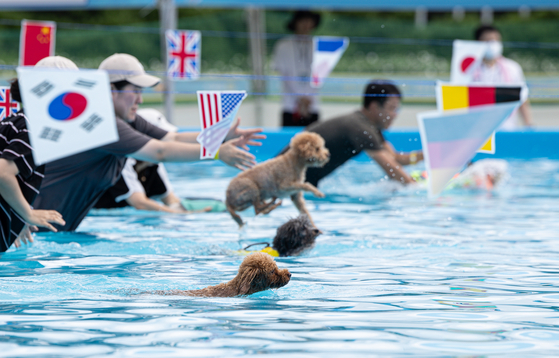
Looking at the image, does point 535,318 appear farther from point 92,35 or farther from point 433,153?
point 92,35

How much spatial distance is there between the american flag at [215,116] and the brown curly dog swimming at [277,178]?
0.69 metres

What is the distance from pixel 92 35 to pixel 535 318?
564 inches

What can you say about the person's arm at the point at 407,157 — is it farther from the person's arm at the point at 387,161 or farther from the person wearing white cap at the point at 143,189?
the person wearing white cap at the point at 143,189

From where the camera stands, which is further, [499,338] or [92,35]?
[92,35]

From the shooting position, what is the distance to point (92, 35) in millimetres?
16703

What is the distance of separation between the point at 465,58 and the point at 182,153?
662cm

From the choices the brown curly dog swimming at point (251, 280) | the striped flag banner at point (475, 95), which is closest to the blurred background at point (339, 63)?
the striped flag banner at point (475, 95)

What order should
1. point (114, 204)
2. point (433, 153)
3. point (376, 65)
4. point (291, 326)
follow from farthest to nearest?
point (376, 65) < point (114, 204) < point (433, 153) < point (291, 326)

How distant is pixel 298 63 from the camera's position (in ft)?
41.9

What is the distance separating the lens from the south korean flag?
14.1ft

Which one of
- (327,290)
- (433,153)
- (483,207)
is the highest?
(433,153)

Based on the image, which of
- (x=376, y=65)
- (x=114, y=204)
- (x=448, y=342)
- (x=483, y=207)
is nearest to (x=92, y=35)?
(x=376, y=65)

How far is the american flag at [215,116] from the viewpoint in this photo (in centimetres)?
539

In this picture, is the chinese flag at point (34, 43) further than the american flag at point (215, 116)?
Yes
